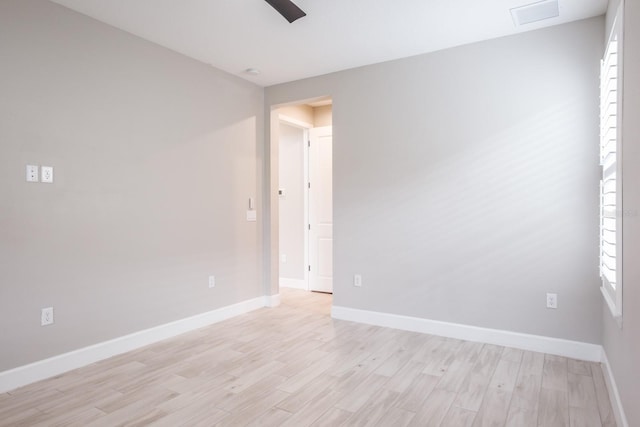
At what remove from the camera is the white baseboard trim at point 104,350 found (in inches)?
102

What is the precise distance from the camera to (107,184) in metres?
3.14

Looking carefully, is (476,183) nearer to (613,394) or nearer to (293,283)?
(613,394)

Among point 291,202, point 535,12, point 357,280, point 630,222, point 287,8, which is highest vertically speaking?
point 535,12

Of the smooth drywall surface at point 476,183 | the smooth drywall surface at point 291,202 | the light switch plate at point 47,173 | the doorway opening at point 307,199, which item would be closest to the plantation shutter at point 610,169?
the smooth drywall surface at point 476,183

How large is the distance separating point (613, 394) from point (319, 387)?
179 cm

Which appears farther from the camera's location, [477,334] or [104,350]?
[477,334]

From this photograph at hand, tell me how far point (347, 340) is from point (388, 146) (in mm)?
1949

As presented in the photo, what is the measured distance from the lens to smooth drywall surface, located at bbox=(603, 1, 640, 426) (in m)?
1.66

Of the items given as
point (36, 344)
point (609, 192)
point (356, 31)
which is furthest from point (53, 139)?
point (609, 192)

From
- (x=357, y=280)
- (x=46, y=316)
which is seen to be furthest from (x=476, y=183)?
(x=46, y=316)

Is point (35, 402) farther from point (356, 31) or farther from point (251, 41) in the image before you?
point (356, 31)

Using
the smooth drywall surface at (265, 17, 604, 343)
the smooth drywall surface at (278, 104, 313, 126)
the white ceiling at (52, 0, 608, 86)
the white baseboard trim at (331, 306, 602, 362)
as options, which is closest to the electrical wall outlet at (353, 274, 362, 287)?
the smooth drywall surface at (265, 17, 604, 343)

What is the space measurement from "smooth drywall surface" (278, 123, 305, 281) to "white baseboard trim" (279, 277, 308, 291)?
5 centimetres

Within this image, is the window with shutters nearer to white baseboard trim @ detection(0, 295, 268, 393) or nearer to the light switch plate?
white baseboard trim @ detection(0, 295, 268, 393)
